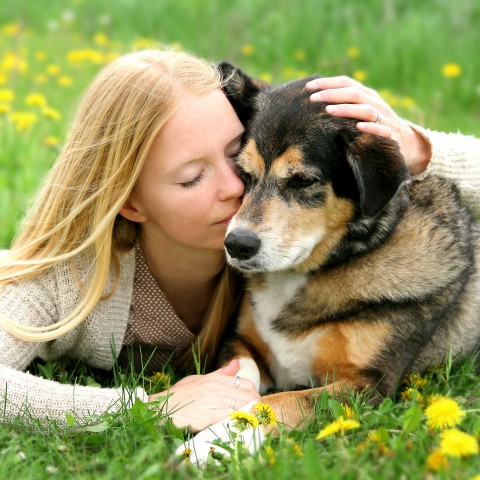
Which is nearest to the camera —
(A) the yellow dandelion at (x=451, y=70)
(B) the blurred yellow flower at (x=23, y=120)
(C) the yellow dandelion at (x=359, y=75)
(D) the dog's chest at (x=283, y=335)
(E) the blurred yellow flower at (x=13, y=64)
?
(D) the dog's chest at (x=283, y=335)

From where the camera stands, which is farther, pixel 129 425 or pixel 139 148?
pixel 139 148

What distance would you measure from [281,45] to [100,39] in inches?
79.0

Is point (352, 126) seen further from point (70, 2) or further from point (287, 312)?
point (70, 2)

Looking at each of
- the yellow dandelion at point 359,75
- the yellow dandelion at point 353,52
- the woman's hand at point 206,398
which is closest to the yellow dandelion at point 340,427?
the woman's hand at point 206,398

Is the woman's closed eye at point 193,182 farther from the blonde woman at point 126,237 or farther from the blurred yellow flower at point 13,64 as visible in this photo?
the blurred yellow flower at point 13,64

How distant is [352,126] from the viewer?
3.14 meters

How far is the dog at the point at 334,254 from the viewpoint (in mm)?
3084

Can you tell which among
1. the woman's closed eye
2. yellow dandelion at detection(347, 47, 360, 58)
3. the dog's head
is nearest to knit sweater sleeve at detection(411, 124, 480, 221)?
the dog's head

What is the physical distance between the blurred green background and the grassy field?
0.02 metres

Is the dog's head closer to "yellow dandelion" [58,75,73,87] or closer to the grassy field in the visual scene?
the grassy field

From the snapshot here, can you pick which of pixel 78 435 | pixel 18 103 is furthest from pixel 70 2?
pixel 78 435

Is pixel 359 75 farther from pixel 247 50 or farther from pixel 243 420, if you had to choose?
pixel 243 420

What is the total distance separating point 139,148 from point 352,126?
2.90 ft

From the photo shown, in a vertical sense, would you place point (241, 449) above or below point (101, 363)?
above
